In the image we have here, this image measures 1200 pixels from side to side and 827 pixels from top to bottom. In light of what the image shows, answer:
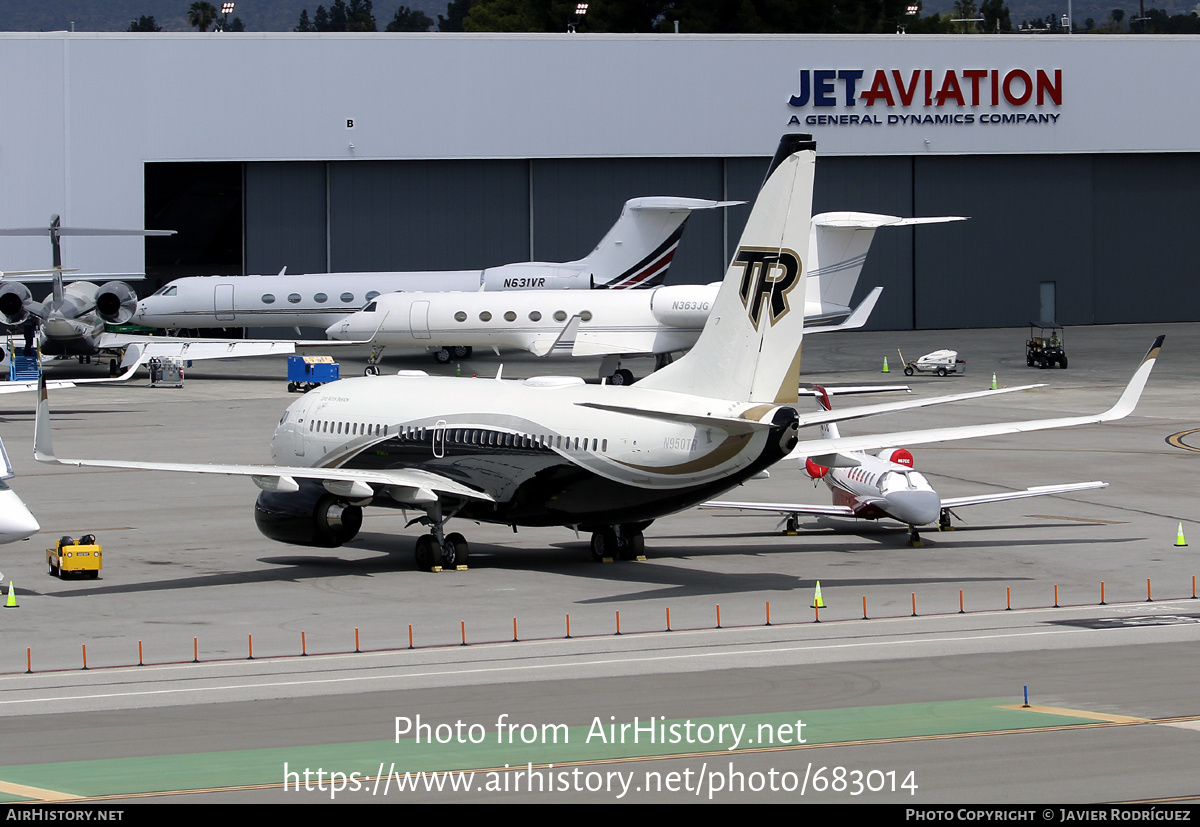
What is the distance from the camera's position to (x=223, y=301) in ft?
242

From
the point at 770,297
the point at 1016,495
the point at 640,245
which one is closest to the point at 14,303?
the point at 640,245

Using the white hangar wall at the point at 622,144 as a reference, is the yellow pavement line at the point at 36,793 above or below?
below

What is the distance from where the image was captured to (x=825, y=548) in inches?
1216

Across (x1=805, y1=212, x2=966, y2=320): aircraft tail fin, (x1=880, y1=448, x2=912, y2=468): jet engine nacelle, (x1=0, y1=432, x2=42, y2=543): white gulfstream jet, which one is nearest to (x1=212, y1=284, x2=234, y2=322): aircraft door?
(x1=805, y1=212, x2=966, y2=320): aircraft tail fin

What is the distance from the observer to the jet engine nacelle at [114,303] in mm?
66875

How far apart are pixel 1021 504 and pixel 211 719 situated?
2360 centimetres

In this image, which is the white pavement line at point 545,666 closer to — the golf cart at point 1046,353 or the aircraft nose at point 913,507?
the aircraft nose at point 913,507

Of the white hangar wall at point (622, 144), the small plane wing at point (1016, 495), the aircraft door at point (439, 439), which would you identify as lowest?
the small plane wing at point (1016, 495)

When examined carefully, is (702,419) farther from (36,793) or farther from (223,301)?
(223,301)

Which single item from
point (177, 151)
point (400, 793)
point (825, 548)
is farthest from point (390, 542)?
point (177, 151)

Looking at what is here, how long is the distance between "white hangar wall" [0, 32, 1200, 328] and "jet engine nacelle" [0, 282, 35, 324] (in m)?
12.2

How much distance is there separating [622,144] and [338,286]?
1858 centimetres

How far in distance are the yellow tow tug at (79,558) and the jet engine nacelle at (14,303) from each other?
138 ft

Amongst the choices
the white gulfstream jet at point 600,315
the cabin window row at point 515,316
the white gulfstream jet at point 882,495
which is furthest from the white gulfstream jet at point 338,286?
the white gulfstream jet at point 882,495
